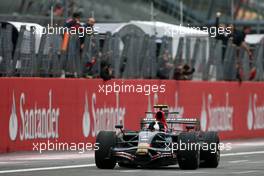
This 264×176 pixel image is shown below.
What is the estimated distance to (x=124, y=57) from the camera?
28641 millimetres

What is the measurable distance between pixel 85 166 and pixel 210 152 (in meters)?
2.50

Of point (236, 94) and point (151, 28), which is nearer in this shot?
point (151, 28)

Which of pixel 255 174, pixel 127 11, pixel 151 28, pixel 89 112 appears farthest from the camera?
pixel 127 11

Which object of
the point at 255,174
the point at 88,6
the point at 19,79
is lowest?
the point at 255,174

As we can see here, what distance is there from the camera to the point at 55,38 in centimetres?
2570

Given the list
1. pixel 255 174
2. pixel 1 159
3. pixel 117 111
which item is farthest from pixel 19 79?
pixel 255 174

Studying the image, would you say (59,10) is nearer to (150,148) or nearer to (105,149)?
(105,149)

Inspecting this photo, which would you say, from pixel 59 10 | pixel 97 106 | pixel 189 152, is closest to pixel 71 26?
pixel 97 106

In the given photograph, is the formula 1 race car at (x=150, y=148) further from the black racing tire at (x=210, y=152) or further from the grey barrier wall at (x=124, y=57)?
the grey barrier wall at (x=124, y=57)

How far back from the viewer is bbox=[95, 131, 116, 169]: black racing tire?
19.3 metres

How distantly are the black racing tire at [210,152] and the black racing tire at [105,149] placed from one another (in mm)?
1948

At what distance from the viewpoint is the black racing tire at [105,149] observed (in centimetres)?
1928

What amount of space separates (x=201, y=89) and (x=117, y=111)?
509 centimetres

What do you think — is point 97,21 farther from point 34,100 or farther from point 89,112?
point 34,100
